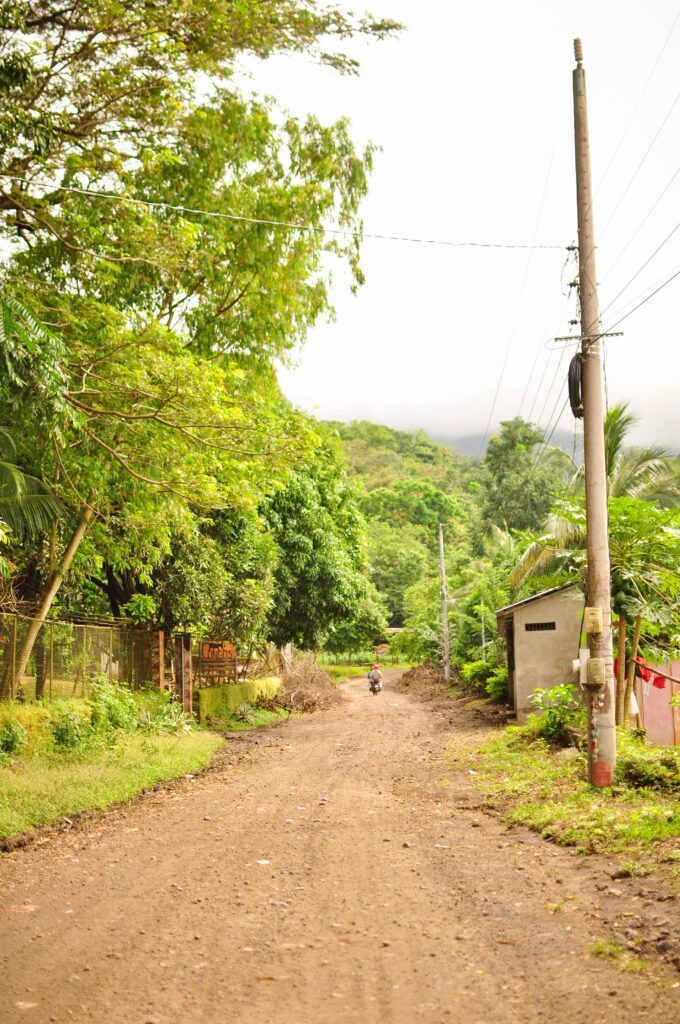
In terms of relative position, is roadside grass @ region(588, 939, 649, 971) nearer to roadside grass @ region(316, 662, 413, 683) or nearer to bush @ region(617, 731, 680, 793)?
bush @ region(617, 731, 680, 793)

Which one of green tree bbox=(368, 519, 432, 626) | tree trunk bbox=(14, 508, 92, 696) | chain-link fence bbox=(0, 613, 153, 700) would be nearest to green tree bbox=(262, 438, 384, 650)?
chain-link fence bbox=(0, 613, 153, 700)

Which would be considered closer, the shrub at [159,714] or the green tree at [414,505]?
the shrub at [159,714]

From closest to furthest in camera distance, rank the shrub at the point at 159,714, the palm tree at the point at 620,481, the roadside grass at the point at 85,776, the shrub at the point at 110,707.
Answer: the roadside grass at the point at 85,776, the shrub at the point at 110,707, the shrub at the point at 159,714, the palm tree at the point at 620,481

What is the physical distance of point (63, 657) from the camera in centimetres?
1411

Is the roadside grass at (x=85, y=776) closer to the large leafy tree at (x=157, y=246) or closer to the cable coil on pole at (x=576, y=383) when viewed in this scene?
the large leafy tree at (x=157, y=246)

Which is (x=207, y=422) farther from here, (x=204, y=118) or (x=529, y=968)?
(x=529, y=968)

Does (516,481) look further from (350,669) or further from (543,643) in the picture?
(543,643)

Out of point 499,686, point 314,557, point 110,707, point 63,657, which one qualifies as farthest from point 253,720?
point 63,657

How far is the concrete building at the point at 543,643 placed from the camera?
20.8 meters

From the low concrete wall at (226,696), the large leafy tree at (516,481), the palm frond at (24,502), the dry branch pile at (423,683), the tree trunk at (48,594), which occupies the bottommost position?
the dry branch pile at (423,683)

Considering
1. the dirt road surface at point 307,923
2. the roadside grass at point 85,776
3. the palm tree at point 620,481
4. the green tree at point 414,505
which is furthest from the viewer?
the green tree at point 414,505

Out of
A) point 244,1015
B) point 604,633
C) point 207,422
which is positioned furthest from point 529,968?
point 207,422

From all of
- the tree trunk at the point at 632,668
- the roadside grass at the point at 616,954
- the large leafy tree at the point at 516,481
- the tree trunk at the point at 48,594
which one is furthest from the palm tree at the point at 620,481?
the large leafy tree at the point at 516,481

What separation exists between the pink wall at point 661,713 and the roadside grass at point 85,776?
9269mm
